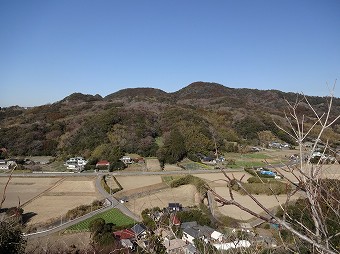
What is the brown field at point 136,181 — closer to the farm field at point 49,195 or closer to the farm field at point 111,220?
the farm field at point 49,195

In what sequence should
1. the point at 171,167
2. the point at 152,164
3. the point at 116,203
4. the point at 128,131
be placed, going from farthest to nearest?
the point at 128,131 < the point at 152,164 < the point at 171,167 < the point at 116,203

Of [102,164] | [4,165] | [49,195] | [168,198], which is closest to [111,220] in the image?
[168,198]

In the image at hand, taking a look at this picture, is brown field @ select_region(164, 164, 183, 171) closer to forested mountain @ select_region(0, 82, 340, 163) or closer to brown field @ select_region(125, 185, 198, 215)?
forested mountain @ select_region(0, 82, 340, 163)

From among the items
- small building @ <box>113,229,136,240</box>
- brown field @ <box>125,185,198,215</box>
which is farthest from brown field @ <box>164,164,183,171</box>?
small building @ <box>113,229,136,240</box>

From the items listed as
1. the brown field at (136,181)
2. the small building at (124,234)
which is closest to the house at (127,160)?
the brown field at (136,181)

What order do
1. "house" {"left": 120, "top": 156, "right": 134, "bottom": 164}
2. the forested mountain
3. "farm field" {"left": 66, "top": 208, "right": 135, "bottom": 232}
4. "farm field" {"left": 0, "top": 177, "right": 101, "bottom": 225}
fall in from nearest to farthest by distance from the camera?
"farm field" {"left": 66, "top": 208, "right": 135, "bottom": 232} → "farm field" {"left": 0, "top": 177, "right": 101, "bottom": 225} → "house" {"left": 120, "top": 156, "right": 134, "bottom": 164} → the forested mountain

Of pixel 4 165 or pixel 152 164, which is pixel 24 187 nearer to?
pixel 4 165

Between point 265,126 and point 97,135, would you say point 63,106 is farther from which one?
point 265,126
